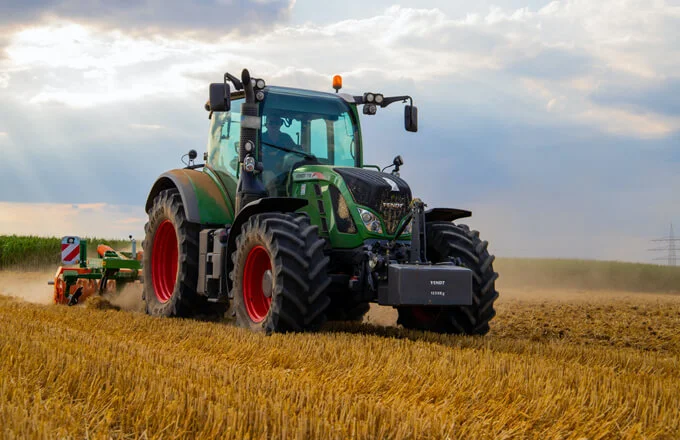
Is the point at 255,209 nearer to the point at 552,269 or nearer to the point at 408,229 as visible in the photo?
the point at 408,229

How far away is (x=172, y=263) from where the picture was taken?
419 inches

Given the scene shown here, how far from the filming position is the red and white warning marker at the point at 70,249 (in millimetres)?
13359

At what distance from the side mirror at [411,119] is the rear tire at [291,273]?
83.3 inches

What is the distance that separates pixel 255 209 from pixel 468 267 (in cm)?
238

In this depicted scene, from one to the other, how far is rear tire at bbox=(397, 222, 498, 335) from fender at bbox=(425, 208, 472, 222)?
0.63 ft

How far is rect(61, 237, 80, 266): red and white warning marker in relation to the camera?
13359 millimetres

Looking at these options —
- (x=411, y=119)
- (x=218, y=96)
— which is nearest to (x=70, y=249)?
(x=218, y=96)

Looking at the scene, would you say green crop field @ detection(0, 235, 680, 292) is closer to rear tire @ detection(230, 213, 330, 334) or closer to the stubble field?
rear tire @ detection(230, 213, 330, 334)

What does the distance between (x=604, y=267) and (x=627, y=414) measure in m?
25.2

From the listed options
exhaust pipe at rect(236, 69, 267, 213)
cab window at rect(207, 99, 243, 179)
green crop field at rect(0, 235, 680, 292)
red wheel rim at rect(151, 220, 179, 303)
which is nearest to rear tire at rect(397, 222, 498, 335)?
exhaust pipe at rect(236, 69, 267, 213)

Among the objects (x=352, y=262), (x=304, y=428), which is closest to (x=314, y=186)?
(x=352, y=262)

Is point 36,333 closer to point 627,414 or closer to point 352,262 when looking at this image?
point 352,262

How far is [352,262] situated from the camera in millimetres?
8109

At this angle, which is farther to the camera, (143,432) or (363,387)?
(363,387)
